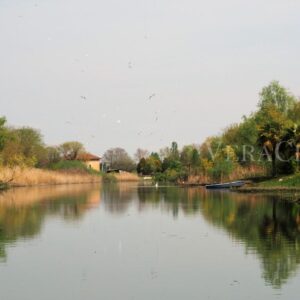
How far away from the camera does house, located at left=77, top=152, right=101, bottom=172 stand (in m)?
137

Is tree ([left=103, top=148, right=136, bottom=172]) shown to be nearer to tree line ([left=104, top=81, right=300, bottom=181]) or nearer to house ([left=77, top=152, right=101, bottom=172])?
house ([left=77, top=152, right=101, bottom=172])

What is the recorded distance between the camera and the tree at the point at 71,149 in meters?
136

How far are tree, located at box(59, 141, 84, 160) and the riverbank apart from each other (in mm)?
81068

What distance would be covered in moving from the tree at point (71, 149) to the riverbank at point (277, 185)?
8107 cm

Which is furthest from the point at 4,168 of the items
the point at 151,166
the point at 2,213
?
the point at 151,166

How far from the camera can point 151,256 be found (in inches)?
735

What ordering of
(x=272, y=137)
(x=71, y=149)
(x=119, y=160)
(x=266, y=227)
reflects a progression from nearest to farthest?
(x=266, y=227) < (x=272, y=137) < (x=71, y=149) < (x=119, y=160)

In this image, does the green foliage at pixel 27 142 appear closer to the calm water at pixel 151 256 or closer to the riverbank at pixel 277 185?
the riverbank at pixel 277 185

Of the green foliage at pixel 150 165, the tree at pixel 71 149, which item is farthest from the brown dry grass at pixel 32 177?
the green foliage at pixel 150 165

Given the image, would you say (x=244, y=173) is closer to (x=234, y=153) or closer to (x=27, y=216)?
(x=234, y=153)

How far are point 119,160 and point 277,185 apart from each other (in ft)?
349

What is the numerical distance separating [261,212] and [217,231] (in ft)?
26.6

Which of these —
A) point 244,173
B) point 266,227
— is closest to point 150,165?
point 244,173

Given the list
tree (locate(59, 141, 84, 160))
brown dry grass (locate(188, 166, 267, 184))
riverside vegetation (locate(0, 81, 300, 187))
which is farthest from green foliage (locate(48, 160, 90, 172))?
tree (locate(59, 141, 84, 160))
